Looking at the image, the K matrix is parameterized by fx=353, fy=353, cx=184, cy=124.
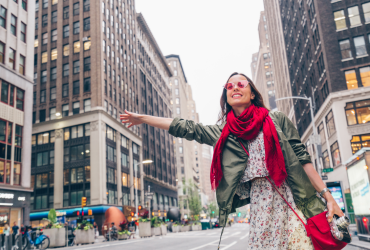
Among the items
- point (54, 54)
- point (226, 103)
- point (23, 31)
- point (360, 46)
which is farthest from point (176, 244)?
point (54, 54)

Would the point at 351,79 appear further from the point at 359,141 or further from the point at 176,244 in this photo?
the point at 176,244

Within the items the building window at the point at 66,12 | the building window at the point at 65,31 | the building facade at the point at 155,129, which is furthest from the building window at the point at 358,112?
the building window at the point at 66,12

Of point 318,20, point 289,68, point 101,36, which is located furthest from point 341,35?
point 101,36

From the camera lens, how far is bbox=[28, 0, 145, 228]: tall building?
5053 cm

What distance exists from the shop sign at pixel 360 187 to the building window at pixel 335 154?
2488 centimetres

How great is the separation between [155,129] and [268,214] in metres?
82.1

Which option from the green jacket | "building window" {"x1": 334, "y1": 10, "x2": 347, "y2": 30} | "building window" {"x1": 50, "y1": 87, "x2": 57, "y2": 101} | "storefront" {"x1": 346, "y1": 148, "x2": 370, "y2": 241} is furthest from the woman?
"building window" {"x1": 50, "y1": 87, "x2": 57, "y2": 101}

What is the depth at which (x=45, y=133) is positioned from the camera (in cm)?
5494

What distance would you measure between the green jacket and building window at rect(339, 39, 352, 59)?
41.4 metres

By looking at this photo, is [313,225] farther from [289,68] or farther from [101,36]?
[289,68]

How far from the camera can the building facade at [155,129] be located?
76.0 meters

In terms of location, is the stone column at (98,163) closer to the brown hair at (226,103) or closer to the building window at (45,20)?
the building window at (45,20)

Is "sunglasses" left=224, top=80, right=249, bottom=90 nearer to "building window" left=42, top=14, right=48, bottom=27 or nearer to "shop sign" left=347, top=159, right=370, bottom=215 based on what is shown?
"shop sign" left=347, top=159, right=370, bottom=215

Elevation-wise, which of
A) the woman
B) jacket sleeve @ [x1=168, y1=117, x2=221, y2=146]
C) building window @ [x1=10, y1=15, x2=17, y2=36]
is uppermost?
building window @ [x1=10, y1=15, x2=17, y2=36]
